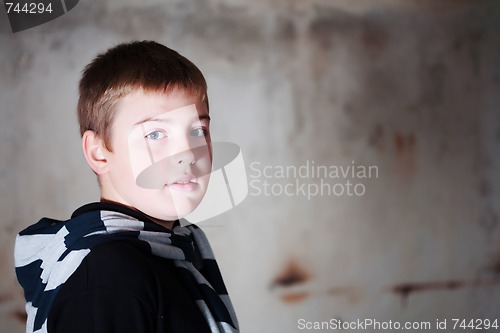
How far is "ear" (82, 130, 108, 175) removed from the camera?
79cm

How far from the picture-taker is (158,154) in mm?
760

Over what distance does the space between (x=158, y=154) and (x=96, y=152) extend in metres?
0.09

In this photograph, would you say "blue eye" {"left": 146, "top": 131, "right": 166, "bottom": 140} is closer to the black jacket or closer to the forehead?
the forehead

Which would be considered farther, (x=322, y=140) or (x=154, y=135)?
(x=322, y=140)

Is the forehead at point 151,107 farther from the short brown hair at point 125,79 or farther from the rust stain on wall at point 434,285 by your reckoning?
the rust stain on wall at point 434,285

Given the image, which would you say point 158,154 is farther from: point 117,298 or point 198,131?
point 117,298

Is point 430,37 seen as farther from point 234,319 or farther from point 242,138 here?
point 234,319

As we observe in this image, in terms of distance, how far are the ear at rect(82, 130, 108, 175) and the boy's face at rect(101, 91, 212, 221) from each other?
0.6 inches

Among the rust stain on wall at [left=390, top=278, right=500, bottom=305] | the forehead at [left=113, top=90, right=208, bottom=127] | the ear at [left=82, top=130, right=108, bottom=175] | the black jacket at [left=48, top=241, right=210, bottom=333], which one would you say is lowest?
the rust stain on wall at [left=390, top=278, right=500, bottom=305]


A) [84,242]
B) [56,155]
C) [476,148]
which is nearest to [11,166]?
[56,155]

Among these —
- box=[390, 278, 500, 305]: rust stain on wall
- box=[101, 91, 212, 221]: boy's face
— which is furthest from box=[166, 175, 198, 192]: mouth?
box=[390, 278, 500, 305]: rust stain on wall

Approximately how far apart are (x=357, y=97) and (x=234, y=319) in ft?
2.91

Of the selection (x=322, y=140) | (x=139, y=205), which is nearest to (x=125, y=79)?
(x=139, y=205)

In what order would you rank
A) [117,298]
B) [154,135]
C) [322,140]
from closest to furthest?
[117,298], [154,135], [322,140]
